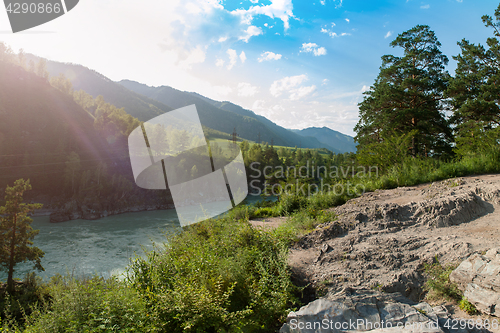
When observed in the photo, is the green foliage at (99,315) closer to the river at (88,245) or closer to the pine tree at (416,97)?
the river at (88,245)

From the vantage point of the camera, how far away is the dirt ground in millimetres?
3387

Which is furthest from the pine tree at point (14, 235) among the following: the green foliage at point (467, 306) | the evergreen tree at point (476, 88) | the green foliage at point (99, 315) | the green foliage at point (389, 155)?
the evergreen tree at point (476, 88)

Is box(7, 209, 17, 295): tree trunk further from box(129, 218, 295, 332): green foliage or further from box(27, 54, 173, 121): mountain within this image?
box(27, 54, 173, 121): mountain

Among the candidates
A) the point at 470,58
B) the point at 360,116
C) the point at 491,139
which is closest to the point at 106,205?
the point at 360,116

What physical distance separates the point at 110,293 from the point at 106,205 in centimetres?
4686

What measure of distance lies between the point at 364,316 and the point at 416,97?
21080 millimetres

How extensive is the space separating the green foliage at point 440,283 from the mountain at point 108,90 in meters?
161

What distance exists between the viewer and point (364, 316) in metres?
2.53

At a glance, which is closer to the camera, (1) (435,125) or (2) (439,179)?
(2) (439,179)

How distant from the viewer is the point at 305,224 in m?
6.11

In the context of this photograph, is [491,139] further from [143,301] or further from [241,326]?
[143,301]

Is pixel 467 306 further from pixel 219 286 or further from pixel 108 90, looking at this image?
pixel 108 90

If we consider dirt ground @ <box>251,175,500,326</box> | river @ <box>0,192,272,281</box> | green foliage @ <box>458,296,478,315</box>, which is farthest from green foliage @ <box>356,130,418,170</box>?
river @ <box>0,192,272,281</box>

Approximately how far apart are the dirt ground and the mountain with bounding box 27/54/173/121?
159 m
